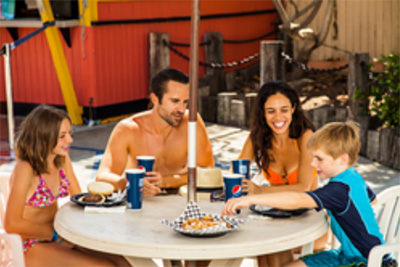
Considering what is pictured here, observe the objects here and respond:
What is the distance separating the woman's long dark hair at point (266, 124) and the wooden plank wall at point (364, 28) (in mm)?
8159

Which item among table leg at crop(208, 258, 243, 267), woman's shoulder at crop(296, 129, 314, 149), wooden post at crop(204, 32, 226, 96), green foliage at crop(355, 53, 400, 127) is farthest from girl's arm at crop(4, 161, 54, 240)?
wooden post at crop(204, 32, 226, 96)

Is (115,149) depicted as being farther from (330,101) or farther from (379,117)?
(330,101)

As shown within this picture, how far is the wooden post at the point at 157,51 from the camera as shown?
9.70m

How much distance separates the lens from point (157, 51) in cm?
972

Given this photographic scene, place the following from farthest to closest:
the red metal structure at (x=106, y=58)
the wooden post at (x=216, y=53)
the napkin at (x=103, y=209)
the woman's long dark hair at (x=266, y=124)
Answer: the wooden post at (x=216, y=53) → the red metal structure at (x=106, y=58) → the woman's long dark hair at (x=266, y=124) → the napkin at (x=103, y=209)

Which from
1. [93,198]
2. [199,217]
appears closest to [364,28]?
[93,198]

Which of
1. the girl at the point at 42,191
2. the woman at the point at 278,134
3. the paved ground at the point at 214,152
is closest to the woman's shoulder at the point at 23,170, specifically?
the girl at the point at 42,191

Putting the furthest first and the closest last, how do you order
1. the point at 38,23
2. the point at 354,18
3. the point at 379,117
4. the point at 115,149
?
1. the point at 354,18
2. the point at 38,23
3. the point at 379,117
4. the point at 115,149

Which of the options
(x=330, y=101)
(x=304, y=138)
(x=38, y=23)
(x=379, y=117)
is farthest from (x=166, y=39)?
(x=304, y=138)

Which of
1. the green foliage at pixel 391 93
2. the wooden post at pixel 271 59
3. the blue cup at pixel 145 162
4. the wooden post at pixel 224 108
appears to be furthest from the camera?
the wooden post at pixel 224 108

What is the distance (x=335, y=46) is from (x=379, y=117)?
15.8 feet

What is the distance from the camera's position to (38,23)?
8922mm

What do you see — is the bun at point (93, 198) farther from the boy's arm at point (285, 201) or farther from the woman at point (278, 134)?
the woman at point (278, 134)

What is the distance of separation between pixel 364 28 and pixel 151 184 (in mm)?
9345
